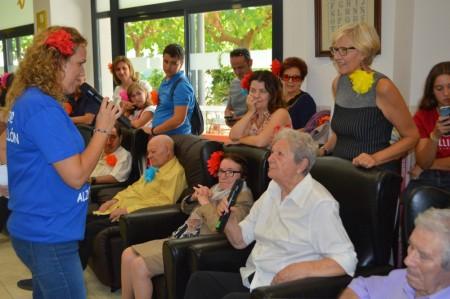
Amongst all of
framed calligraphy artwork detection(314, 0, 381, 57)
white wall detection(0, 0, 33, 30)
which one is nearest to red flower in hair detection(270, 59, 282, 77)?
framed calligraphy artwork detection(314, 0, 381, 57)

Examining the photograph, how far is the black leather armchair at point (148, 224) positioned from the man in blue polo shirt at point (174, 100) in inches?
21.9

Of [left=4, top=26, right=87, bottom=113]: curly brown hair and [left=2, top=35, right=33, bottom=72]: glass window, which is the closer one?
[left=4, top=26, right=87, bottom=113]: curly brown hair

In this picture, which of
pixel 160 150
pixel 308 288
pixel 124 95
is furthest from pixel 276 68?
pixel 308 288

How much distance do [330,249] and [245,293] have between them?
1.37 feet

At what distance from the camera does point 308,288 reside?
192 centimetres

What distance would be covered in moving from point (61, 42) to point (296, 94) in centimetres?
227

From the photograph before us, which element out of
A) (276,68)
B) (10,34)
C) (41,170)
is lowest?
(41,170)

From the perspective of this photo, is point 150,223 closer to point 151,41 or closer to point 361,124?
point 361,124

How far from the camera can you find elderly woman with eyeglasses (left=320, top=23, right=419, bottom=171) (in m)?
2.45

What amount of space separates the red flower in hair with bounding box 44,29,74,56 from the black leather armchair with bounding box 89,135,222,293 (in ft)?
5.19

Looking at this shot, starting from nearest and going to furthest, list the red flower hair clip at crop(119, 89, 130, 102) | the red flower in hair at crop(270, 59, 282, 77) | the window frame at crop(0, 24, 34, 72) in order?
1. the red flower in hair at crop(270, 59, 282, 77)
2. the red flower hair clip at crop(119, 89, 130, 102)
3. the window frame at crop(0, 24, 34, 72)

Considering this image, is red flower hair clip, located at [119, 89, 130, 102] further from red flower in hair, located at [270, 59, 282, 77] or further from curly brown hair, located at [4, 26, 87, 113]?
curly brown hair, located at [4, 26, 87, 113]

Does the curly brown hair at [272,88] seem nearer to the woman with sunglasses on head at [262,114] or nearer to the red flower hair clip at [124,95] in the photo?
the woman with sunglasses on head at [262,114]

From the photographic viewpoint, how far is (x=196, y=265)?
8.21 ft
